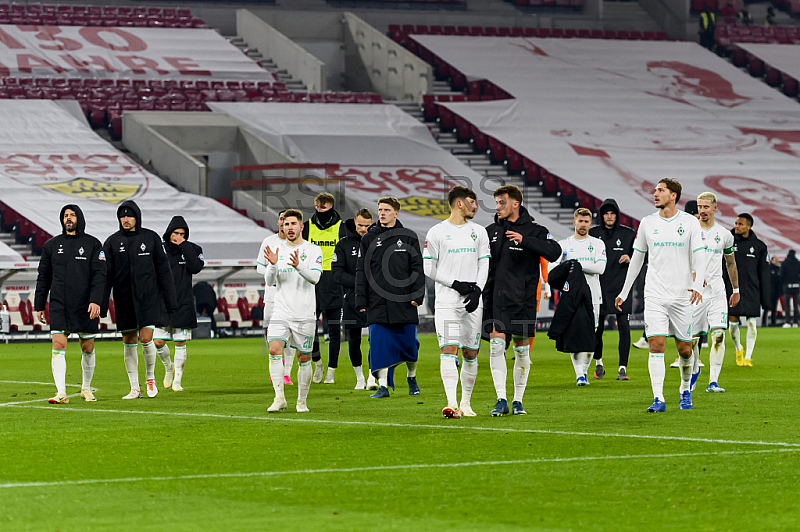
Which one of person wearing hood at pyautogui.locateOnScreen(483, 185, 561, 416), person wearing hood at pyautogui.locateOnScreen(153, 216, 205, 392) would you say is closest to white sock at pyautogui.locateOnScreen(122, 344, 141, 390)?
person wearing hood at pyautogui.locateOnScreen(153, 216, 205, 392)

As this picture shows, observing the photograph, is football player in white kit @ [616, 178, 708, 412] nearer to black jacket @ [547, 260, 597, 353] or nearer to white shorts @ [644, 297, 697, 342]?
white shorts @ [644, 297, 697, 342]

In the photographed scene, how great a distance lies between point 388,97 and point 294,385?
1293 inches

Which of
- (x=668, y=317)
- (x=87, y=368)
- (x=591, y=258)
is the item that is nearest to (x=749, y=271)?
(x=591, y=258)

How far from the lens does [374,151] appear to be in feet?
129

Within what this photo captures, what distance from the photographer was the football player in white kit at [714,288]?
41.9ft

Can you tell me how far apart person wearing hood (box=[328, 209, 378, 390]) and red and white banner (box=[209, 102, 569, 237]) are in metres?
19.3

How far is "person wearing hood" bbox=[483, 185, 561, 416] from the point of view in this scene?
10.9 metres

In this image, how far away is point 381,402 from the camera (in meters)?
12.8

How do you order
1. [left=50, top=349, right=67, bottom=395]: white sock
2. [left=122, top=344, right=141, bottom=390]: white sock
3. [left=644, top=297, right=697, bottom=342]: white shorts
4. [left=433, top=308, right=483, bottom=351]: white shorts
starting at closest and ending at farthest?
[left=433, top=308, right=483, bottom=351]: white shorts < [left=644, top=297, right=697, bottom=342]: white shorts < [left=50, top=349, right=67, bottom=395]: white sock < [left=122, top=344, right=141, bottom=390]: white sock

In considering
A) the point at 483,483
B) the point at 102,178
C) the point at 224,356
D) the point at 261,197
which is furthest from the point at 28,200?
the point at 483,483

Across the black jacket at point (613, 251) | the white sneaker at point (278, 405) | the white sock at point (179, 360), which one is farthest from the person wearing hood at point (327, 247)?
the black jacket at point (613, 251)

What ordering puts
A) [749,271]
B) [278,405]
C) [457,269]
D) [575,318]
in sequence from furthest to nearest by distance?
[749,271] → [575,318] → [278,405] → [457,269]

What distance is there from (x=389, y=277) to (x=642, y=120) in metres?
33.8

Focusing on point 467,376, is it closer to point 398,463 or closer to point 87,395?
point 398,463
